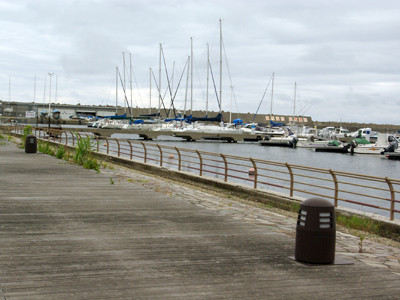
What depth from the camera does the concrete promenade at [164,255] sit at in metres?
6.16

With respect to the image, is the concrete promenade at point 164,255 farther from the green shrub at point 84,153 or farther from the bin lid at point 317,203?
the green shrub at point 84,153

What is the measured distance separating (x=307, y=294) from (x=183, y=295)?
143cm

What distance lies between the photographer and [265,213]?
1245 centimetres

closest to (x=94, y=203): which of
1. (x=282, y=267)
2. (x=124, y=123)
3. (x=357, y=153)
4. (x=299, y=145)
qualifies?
(x=282, y=267)

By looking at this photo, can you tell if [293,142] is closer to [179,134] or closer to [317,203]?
[179,134]

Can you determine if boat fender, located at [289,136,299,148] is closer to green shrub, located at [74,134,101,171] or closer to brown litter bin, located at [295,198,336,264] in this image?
green shrub, located at [74,134,101,171]

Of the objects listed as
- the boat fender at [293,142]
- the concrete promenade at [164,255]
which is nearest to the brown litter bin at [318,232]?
the concrete promenade at [164,255]

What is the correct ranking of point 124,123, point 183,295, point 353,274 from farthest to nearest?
point 124,123, point 353,274, point 183,295

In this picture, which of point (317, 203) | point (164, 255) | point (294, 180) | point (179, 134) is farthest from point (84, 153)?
point (179, 134)

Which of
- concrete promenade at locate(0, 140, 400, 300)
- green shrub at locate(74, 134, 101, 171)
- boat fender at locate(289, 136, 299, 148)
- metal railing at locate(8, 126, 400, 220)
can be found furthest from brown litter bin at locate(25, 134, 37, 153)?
boat fender at locate(289, 136, 299, 148)

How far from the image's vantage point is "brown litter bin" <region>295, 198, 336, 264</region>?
24.5 ft

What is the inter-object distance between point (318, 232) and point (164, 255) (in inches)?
88.4

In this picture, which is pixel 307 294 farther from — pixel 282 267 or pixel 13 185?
pixel 13 185

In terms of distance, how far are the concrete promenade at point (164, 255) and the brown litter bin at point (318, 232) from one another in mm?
183
